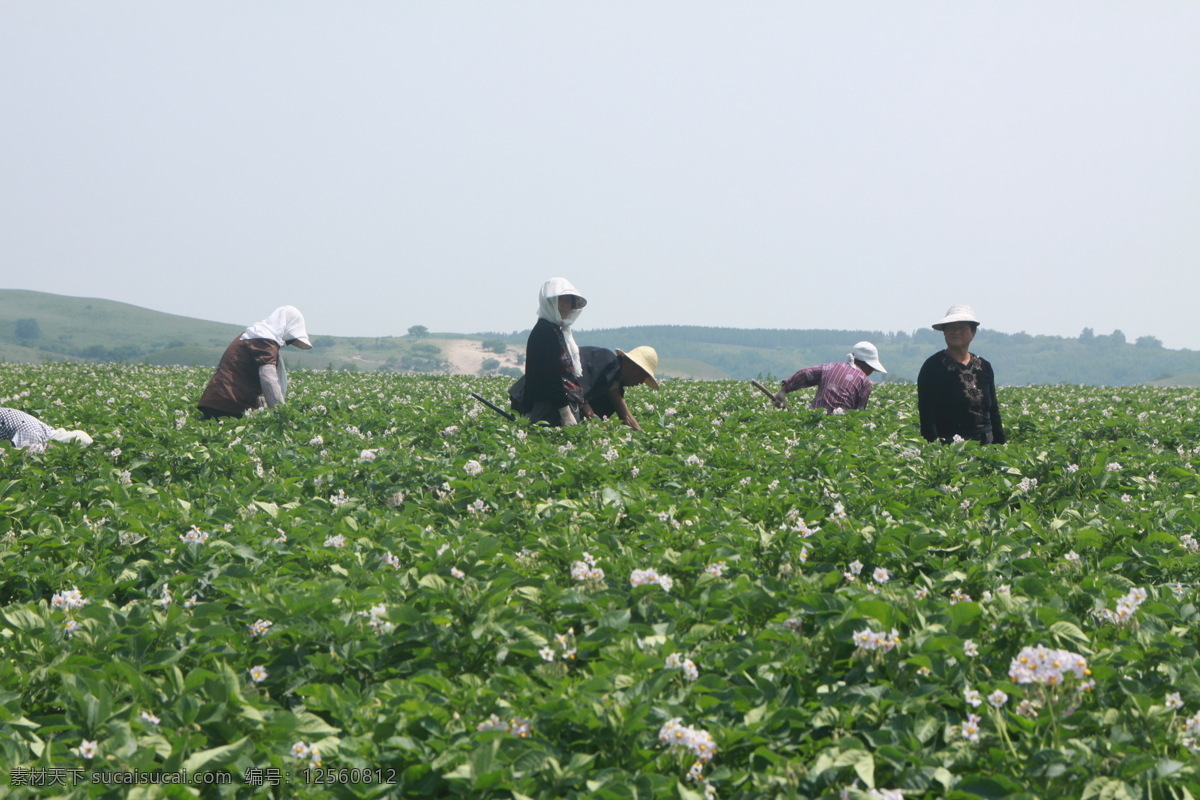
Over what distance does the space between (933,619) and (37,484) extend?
6.55m

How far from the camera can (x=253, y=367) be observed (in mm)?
11227

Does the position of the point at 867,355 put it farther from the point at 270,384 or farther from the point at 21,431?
the point at 21,431

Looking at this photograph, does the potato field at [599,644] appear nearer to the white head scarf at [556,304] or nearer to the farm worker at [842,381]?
the white head scarf at [556,304]

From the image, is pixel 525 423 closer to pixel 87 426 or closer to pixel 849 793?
pixel 87 426

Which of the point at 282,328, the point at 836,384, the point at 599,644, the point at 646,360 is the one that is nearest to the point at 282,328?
the point at 282,328

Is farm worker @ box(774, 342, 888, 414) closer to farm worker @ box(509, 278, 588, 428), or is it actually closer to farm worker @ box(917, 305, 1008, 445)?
farm worker @ box(917, 305, 1008, 445)

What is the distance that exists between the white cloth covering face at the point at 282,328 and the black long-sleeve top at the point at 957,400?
769 cm

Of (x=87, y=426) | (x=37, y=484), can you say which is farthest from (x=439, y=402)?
(x=37, y=484)

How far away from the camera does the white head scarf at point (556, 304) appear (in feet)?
30.0

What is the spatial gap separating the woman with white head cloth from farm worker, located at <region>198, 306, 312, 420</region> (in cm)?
348

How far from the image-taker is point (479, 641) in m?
3.40

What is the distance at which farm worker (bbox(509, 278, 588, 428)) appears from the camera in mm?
9242

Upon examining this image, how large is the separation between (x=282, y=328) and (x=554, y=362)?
4.13 m

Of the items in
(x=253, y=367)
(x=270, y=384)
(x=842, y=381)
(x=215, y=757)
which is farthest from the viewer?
(x=842, y=381)
